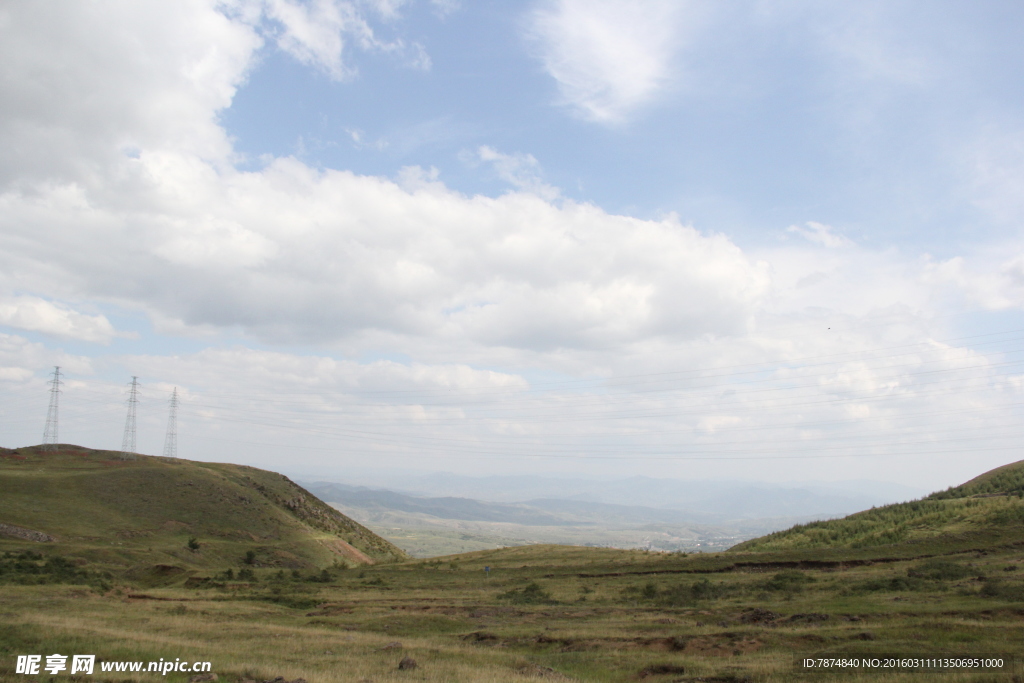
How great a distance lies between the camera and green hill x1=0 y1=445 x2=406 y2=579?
170 ft

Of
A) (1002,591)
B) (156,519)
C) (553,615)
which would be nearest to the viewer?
(1002,591)

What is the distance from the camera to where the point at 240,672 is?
17578mm

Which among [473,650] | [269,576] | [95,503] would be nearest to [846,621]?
[473,650]

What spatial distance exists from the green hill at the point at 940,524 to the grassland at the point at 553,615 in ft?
2.04

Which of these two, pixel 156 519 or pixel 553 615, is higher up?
pixel 156 519

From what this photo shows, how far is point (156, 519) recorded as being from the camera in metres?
66.2

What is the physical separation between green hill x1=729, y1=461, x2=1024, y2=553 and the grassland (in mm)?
623

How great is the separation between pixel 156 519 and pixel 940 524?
263 feet

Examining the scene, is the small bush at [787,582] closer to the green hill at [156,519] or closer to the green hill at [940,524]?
the green hill at [940,524]

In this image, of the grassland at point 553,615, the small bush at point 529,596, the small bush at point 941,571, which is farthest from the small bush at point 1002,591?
the small bush at point 529,596

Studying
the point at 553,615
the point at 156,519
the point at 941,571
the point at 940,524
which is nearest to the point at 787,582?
the point at 941,571

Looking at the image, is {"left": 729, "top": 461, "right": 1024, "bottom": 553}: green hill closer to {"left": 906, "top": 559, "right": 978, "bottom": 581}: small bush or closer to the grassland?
the grassland

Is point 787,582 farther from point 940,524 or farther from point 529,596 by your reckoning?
point 940,524

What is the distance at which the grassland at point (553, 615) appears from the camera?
1909cm
